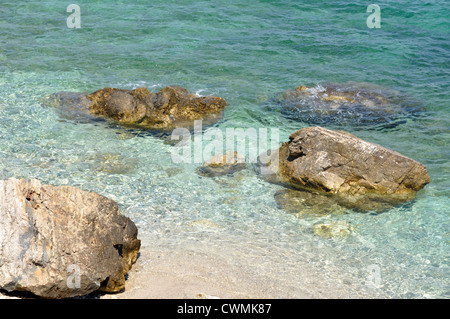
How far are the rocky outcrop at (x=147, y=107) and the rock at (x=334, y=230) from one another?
16.2 ft

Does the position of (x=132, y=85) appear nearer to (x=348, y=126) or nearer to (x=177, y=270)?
(x=348, y=126)

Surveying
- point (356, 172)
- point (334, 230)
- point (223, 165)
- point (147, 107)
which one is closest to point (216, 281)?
point (334, 230)

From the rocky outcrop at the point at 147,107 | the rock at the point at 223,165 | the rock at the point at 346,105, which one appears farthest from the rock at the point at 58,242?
the rock at the point at 346,105

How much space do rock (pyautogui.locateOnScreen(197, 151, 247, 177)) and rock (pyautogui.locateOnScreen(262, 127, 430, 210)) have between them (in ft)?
4.17

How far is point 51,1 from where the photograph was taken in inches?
887

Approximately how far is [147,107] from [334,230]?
5.84 metres

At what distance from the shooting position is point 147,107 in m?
12.4

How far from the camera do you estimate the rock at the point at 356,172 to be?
9.77 meters

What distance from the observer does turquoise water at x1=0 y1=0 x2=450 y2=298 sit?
8.20 meters

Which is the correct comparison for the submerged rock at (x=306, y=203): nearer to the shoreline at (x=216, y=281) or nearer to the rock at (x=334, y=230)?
the rock at (x=334, y=230)

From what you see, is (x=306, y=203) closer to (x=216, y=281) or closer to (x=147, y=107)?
(x=216, y=281)

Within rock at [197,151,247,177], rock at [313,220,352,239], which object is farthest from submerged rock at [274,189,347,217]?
rock at [197,151,247,177]

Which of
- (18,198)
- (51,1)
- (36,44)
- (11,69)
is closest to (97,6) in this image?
A: (51,1)

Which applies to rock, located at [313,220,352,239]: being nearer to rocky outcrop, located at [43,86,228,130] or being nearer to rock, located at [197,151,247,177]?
rock, located at [197,151,247,177]
